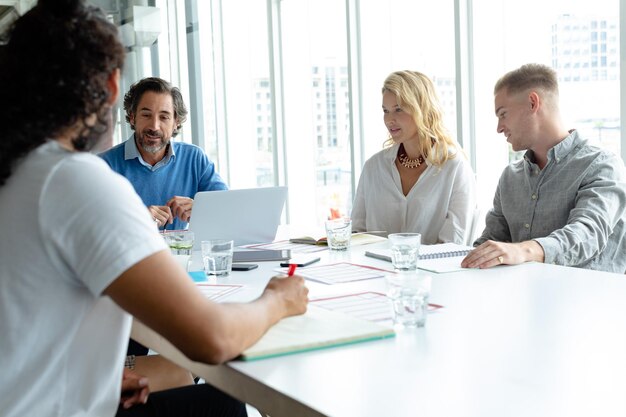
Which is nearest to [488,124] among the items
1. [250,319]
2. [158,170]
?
[158,170]

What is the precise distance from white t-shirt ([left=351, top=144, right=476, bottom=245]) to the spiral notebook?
1.82ft

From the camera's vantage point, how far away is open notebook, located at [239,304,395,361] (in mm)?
1237

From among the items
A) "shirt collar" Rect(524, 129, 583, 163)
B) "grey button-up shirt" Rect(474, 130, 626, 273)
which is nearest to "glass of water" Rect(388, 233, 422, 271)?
"grey button-up shirt" Rect(474, 130, 626, 273)

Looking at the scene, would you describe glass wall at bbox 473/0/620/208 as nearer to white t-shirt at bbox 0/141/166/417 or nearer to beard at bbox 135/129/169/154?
beard at bbox 135/129/169/154

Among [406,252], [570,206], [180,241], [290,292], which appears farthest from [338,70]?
[290,292]

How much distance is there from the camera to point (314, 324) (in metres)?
1.39

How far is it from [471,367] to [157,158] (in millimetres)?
2528

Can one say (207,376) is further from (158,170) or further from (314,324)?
(158,170)

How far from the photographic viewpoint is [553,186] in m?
2.53

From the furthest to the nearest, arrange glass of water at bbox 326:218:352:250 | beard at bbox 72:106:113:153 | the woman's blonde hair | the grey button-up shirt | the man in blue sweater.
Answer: the man in blue sweater < the woman's blonde hair < glass of water at bbox 326:218:352:250 < the grey button-up shirt < beard at bbox 72:106:113:153

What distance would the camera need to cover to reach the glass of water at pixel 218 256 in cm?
205

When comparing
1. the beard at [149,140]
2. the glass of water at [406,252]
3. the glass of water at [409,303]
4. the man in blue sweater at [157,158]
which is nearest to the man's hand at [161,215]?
the man in blue sweater at [157,158]

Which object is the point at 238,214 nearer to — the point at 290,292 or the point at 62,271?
the point at 290,292

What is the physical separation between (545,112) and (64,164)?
1.94m
